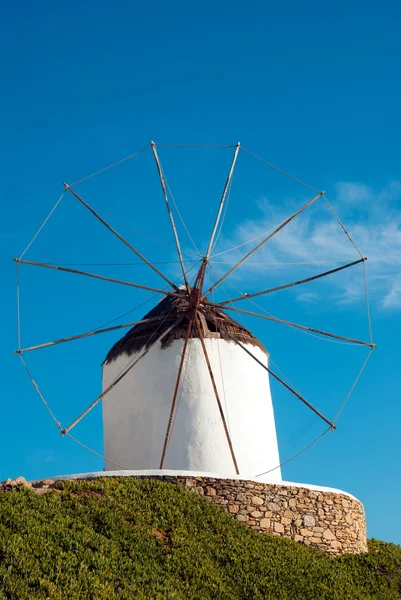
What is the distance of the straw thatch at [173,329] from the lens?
69.8ft

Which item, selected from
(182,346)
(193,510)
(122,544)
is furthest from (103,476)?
(182,346)

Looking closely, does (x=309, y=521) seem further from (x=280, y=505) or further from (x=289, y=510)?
(x=280, y=505)

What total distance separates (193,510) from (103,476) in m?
2.28

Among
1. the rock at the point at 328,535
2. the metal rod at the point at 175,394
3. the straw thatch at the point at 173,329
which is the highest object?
the straw thatch at the point at 173,329

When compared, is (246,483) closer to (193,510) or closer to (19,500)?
(193,510)

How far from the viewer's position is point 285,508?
17.9 metres

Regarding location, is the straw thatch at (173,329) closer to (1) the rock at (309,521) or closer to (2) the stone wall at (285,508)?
(2) the stone wall at (285,508)

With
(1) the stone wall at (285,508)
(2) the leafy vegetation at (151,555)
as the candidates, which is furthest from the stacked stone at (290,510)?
(2) the leafy vegetation at (151,555)

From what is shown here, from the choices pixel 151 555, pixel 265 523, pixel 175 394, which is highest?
pixel 175 394

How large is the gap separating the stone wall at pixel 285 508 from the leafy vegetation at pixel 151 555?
1.34 ft

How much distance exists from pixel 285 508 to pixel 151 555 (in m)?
4.66

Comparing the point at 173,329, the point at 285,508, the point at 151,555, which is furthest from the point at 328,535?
the point at 173,329

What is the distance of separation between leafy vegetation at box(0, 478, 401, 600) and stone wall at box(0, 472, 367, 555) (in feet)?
1.34

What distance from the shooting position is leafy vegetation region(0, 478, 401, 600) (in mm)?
12328
